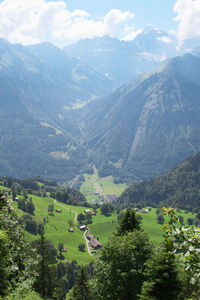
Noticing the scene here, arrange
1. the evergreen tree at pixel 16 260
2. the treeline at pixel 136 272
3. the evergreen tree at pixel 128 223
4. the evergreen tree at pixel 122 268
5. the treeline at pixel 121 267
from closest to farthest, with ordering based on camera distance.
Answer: the treeline at pixel 121 267
the evergreen tree at pixel 16 260
the treeline at pixel 136 272
the evergreen tree at pixel 122 268
the evergreen tree at pixel 128 223

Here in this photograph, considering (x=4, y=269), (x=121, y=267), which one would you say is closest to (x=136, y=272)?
(x=121, y=267)

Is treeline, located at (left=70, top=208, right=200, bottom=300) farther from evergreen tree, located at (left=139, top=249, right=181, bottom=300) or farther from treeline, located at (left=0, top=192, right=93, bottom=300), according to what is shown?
treeline, located at (left=0, top=192, right=93, bottom=300)

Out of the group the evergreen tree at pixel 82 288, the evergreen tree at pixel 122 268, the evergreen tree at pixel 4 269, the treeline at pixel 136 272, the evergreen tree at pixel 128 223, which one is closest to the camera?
the evergreen tree at pixel 4 269

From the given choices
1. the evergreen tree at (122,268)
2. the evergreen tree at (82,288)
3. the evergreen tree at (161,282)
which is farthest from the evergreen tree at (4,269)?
the evergreen tree at (82,288)

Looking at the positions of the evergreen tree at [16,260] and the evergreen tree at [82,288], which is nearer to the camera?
the evergreen tree at [16,260]

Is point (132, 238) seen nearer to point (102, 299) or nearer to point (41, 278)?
point (102, 299)

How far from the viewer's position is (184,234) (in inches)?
310

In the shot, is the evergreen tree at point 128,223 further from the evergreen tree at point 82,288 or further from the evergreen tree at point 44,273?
the evergreen tree at point 82,288

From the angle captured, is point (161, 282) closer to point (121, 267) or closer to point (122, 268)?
point (122, 268)

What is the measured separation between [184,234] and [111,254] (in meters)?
36.9

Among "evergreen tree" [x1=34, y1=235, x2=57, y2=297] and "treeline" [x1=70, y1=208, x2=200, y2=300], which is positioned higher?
"treeline" [x1=70, y1=208, x2=200, y2=300]

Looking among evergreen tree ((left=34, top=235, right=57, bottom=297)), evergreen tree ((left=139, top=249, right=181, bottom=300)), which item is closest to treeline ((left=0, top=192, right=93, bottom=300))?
evergreen tree ((left=139, top=249, right=181, bottom=300))

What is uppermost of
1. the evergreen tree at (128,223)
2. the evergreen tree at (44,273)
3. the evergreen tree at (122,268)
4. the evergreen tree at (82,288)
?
the evergreen tree at (128,223)

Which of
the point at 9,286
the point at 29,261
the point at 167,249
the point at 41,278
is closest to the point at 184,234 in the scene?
the point at 167,249
